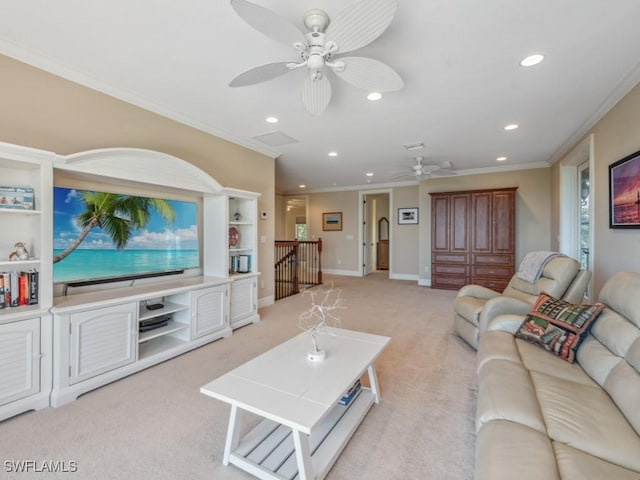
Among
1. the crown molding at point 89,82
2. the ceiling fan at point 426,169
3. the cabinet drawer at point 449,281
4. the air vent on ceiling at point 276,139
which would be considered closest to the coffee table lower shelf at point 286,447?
the crown molding at point 89,82

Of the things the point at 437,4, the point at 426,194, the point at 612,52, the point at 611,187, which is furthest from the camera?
the point at 426,194

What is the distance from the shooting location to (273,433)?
1.71 metres

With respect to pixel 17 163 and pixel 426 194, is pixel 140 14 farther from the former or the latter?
pixel 426 194

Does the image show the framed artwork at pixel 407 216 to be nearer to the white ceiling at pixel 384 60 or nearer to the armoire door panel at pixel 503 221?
the armoire door panel at pixel 503 221

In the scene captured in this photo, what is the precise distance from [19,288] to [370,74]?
2.85m

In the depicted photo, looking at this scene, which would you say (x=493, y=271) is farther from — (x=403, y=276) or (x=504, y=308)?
(x=504, y=308)

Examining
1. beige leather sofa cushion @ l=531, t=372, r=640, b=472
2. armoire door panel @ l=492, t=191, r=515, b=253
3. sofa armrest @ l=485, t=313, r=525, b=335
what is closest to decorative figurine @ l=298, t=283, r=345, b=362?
beige leather sofa cushion @ l=531, t=372, r=640, b=472

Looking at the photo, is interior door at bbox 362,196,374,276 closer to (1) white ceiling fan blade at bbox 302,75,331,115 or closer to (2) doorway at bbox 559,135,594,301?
(2) doorway at bbox 559,135,594,301

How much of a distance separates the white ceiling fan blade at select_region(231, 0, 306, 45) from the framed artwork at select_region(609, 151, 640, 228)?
3037mm

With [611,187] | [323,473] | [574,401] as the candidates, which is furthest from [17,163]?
[611,187]

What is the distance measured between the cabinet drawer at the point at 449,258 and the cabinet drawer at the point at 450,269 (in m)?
0.08

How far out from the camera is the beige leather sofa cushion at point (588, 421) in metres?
1.10

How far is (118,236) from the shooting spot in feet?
9.03

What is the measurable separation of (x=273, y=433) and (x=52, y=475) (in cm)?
110
